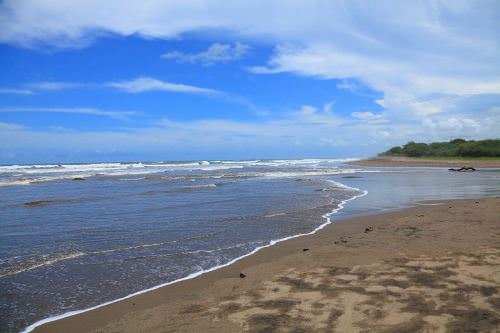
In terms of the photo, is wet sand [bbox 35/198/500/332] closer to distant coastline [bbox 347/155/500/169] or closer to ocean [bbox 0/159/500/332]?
ocean [bbox 0/159/500/332]

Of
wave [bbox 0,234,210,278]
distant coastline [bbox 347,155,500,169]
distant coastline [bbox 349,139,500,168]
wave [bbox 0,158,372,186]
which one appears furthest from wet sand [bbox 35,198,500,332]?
distant coastline [bbox 349,139,500,168]

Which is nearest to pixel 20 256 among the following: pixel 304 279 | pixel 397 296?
pixel 304 279

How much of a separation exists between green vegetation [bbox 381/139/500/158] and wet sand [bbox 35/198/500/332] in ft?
218

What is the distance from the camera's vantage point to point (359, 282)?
5770mm

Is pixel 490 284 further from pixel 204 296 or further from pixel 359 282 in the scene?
pixel 204 296

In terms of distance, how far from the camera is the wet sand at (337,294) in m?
4.44

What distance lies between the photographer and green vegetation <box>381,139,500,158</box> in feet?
215

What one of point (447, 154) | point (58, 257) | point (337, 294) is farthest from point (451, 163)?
point (58, 257)

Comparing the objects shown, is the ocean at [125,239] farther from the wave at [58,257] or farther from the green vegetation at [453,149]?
the green vegetation at [453,149]

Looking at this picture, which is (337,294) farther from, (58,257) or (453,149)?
(453,149)

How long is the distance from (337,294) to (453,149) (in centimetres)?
7745

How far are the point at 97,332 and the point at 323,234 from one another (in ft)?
21.7

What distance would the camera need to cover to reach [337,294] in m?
5.29

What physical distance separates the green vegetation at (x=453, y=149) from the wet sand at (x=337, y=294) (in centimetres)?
6648
